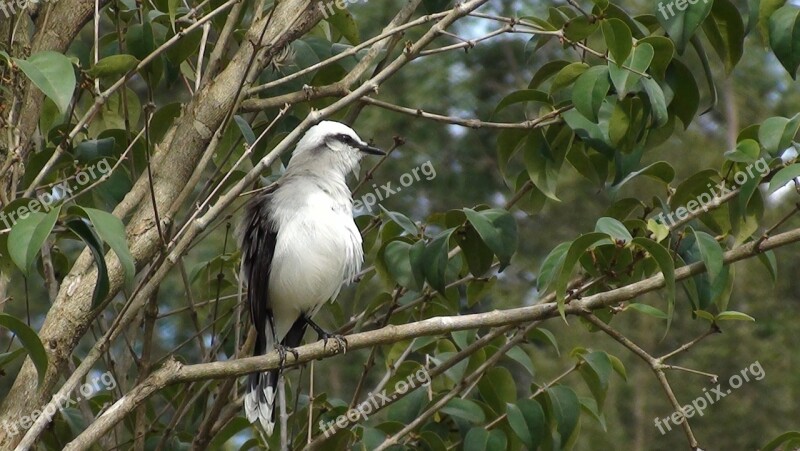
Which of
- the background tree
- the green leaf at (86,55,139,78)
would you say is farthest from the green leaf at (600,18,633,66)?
the green leaf at (86,55,139,78)

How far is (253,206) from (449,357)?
3.76ft

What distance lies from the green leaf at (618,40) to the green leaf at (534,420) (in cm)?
96

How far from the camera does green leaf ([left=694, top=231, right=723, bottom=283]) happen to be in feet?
8.13

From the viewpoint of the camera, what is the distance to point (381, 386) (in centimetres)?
309

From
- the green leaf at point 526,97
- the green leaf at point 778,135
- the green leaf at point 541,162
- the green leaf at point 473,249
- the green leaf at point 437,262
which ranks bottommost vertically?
the green leaf at point 473,249

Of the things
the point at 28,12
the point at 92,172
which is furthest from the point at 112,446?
the point at 28,12

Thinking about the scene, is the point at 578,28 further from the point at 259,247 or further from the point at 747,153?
the point at 259,247

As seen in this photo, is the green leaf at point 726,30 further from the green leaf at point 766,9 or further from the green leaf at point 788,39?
the green leaf at point 788,39

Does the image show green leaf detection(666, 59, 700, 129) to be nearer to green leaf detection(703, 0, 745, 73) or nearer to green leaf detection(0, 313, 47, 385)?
green leaf detection(703, 0, 745, 73)

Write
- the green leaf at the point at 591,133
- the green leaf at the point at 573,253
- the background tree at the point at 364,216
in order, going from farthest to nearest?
the green leaf at the point at 591,133
the background tree at the point at 364,216
the green leaf at the point at 573,253

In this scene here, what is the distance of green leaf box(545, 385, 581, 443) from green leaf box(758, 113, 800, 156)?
897 mm

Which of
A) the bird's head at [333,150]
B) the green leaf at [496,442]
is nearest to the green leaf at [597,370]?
the green leaf at [496,442]

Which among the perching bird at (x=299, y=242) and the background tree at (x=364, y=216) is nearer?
the background tree at (x=364, y=216)

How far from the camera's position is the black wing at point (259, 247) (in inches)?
148
